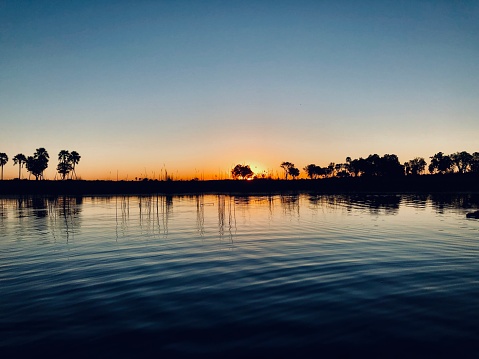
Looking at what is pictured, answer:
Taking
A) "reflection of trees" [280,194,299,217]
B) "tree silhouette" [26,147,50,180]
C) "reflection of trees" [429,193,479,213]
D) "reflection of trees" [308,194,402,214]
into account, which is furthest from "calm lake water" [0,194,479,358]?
"tree silhouette" [26,147,50,180]

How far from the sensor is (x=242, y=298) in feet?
40.6

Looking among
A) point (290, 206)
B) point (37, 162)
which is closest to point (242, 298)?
point (290, 206)

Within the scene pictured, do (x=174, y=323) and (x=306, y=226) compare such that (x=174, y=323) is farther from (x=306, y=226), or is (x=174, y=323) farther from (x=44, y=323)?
(x=306, y=226)

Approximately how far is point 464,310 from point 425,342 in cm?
296

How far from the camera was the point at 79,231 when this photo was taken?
3170 cm

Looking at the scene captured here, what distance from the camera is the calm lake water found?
347 inches

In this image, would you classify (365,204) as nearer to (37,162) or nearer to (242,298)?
(242,298)

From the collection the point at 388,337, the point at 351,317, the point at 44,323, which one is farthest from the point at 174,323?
the point at 388,337

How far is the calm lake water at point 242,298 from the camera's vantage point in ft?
28.9

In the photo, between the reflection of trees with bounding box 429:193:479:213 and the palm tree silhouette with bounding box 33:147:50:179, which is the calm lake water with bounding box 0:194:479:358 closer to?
the reflection of trees with bounding box 429:193:479:213

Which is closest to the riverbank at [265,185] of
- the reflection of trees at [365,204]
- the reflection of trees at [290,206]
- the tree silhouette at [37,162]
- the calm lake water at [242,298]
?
the tree silhouette at [37,162]

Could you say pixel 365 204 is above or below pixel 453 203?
above

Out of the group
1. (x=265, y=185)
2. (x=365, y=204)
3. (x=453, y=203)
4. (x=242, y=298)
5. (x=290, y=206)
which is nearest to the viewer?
(x=242, y=298)

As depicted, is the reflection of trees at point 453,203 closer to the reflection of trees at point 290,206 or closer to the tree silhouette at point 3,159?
the reflection of trees at point 290,206
